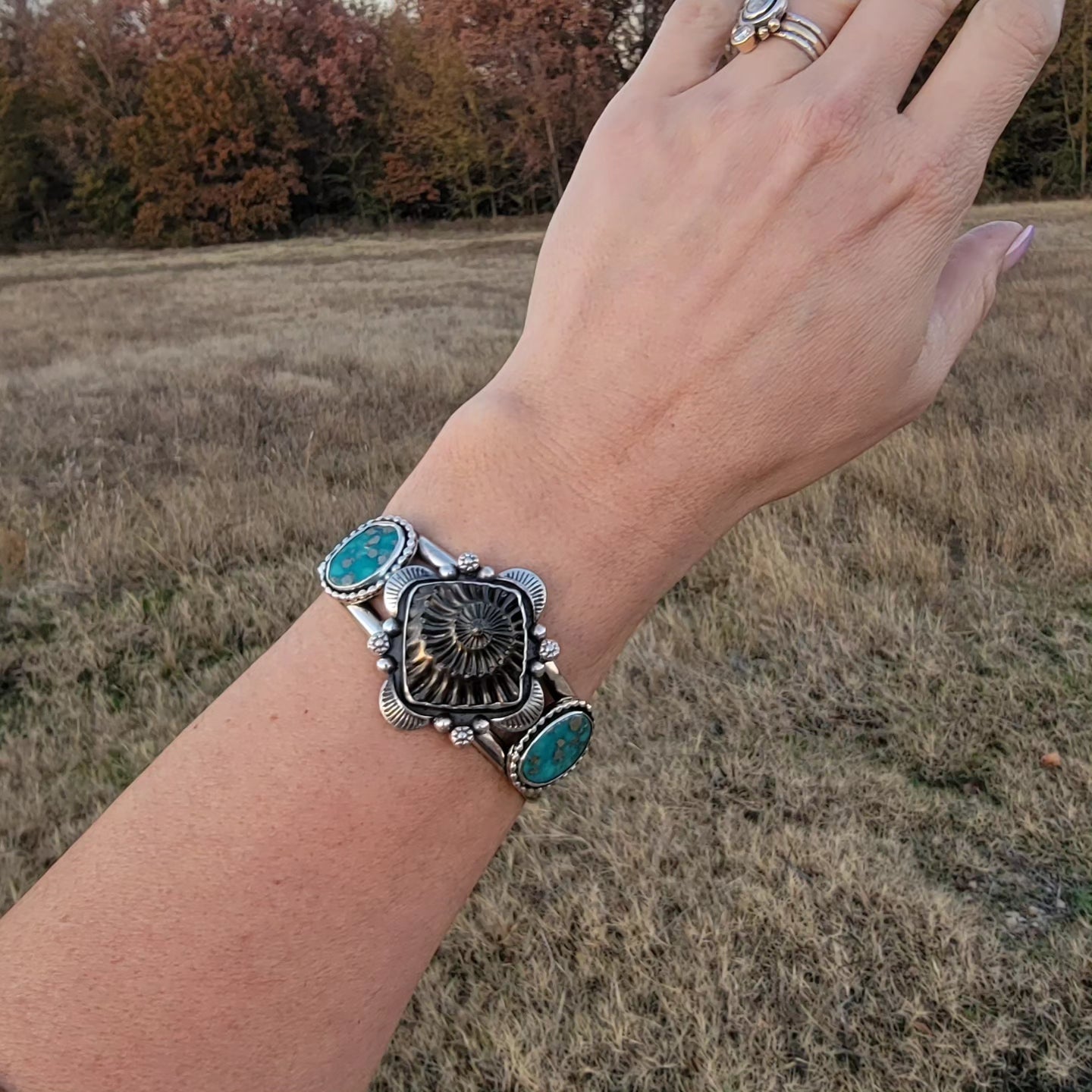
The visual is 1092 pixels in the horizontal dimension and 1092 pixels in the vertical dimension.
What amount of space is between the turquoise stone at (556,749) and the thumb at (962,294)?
21.2 inches

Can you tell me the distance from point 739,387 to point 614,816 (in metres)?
1.23

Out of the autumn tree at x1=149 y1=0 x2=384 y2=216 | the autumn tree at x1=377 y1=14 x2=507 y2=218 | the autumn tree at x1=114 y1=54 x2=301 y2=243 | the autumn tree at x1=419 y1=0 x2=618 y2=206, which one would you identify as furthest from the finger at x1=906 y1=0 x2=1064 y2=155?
the autumn tree at x1=114 y1=54 x2=301 y2=243

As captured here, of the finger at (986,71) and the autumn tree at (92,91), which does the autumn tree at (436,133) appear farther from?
the finger at (986,71)

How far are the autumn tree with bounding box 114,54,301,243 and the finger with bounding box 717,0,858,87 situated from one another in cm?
3016

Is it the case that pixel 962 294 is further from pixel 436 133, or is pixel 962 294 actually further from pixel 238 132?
pixel 238 132

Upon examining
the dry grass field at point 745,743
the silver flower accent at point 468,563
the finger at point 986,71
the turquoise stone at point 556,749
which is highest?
the finger at point 986,71

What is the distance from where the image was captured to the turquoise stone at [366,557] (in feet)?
2.59

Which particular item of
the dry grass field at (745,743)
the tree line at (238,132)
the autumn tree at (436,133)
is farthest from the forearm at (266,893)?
the tree line at (238,132)

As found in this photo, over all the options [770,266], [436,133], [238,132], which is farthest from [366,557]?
[238,132]

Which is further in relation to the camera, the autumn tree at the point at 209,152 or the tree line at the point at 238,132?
the autumn tree at the point at 209,152

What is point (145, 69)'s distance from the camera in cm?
2905

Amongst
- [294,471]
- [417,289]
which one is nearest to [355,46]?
[417,289]

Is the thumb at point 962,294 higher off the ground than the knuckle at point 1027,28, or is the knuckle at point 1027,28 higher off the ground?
the knuckle at point 1027,28

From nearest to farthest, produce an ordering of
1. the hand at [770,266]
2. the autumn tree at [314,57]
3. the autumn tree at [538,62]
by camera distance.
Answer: the hand at [770,266]
the autumn tree at [538,62]
the autumn tree at [314,57]
